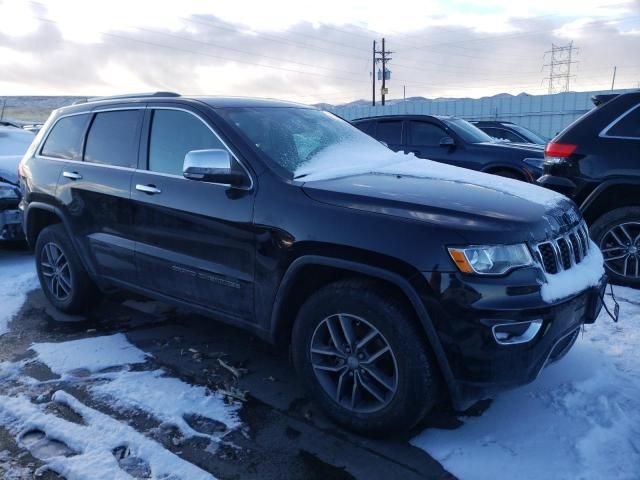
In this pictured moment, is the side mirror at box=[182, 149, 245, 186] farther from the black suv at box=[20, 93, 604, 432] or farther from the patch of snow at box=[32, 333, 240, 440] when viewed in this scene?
the patch of snow at box=[32, 333, 240, 440]

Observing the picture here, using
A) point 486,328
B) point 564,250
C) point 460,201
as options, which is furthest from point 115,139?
point 564,250

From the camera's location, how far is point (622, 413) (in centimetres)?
294

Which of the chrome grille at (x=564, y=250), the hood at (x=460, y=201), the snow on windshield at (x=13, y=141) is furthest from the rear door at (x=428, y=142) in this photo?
the snow on windshield at (x=13, y=141)

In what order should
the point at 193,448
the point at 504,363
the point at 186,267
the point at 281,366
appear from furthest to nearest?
the point at 281,366
the point at 186,267
the point at 193,448
the point at 504,363

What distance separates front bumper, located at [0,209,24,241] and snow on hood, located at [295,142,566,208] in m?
4.60

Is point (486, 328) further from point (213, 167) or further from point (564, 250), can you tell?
point (213, 167)

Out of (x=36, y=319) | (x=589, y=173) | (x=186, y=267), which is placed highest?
(x=589, y=173)

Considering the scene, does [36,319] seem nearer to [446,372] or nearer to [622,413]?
[446,372]

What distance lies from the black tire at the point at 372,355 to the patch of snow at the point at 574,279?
0.63 metres

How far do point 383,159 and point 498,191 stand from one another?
105 cm

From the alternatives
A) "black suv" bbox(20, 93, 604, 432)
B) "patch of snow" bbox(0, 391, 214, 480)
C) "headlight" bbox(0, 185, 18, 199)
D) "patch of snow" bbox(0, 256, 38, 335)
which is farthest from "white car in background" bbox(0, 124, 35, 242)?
"patch of snow" bbox(0, 391, 214, 480)

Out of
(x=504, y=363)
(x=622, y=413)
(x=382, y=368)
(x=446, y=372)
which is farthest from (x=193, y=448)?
(x=622, y=413)

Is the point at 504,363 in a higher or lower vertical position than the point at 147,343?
higher

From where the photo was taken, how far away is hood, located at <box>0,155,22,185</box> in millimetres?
6727
